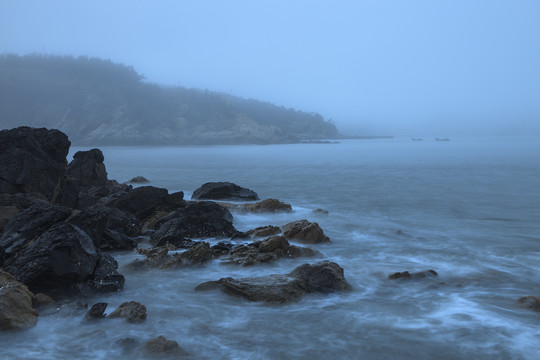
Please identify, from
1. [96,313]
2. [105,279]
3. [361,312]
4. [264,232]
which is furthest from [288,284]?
[264,232]

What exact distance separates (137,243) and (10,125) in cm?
15951

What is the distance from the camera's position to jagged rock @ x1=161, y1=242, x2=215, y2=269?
298 inches

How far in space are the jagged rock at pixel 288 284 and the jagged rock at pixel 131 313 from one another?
1.27 meters

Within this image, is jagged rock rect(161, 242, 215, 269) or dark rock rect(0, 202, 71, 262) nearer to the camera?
dark rock rect(0, 202, 71, 262)

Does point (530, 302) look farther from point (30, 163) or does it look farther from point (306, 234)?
point (30, 163)

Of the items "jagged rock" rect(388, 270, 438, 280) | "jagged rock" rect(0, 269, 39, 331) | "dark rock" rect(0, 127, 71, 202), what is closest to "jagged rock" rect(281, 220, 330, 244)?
"jagged rock" rect(388, 270, 438, 280)

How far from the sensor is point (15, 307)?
5117 mm

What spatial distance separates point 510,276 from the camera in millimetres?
7223

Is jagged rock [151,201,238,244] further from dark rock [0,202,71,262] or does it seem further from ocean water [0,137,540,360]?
dark rock [0,202,71,262]

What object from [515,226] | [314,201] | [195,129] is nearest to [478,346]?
[515,226]

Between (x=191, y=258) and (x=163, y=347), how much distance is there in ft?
10.6

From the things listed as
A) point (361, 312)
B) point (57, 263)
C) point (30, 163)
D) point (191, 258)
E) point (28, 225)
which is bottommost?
point (361, 312)

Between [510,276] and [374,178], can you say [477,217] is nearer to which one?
[510,276]

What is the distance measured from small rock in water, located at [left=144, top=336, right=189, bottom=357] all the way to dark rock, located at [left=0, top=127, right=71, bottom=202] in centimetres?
840
